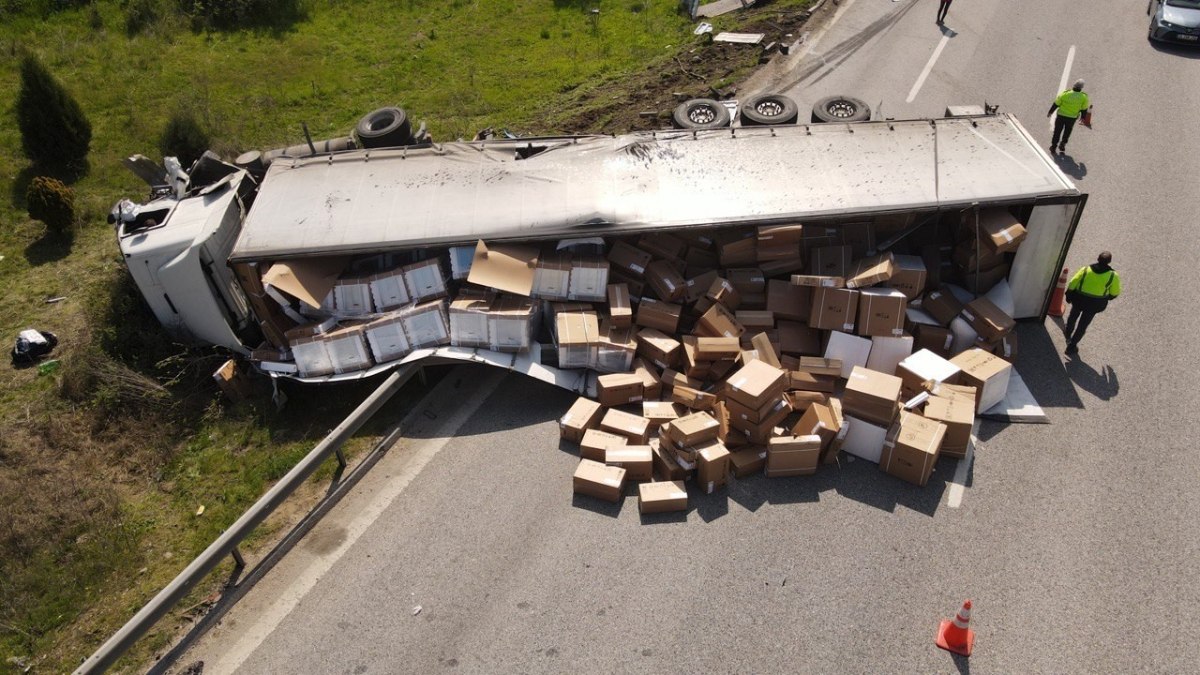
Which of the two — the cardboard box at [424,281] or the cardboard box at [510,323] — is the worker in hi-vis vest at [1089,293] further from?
the cardboard box at [424,281]

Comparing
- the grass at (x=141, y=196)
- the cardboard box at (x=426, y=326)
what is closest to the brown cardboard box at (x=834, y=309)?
the cardboard box at (x=426, y=326)

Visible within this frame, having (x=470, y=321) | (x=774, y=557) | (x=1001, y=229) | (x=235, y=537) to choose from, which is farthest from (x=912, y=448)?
(x=235, y=537)

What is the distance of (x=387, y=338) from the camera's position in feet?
31.2

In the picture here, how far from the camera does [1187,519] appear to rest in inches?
307

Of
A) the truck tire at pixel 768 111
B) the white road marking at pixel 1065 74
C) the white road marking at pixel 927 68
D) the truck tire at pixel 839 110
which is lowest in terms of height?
the white road marking at pixel 1065 74

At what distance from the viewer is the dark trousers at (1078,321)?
9.72 meters

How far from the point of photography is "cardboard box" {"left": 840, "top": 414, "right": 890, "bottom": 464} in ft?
27.7

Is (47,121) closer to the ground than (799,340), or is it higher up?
higher up

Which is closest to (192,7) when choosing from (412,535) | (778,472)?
(412,535)

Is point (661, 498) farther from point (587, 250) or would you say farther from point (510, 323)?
point (587, 250)

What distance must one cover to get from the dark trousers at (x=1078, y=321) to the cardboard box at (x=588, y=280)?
5.85 meters

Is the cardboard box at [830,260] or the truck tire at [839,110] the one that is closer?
the cardboard box at [830,260]

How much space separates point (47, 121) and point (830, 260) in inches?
549

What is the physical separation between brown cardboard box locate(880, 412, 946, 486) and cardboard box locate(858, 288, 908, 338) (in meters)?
1.32
